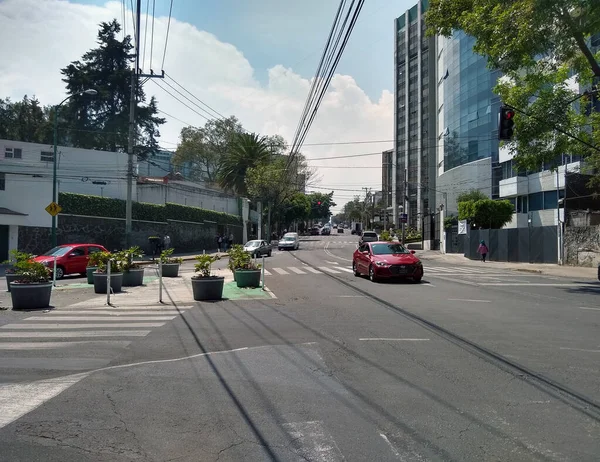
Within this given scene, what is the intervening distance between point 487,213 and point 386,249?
74.6 ft

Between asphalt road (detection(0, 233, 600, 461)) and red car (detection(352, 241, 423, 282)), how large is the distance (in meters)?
7.69

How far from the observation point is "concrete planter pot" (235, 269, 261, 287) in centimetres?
1666

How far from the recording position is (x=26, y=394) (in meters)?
5.82

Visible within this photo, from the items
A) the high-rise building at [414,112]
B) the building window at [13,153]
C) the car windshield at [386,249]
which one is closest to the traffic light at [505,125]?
the car windshield at [386,249]

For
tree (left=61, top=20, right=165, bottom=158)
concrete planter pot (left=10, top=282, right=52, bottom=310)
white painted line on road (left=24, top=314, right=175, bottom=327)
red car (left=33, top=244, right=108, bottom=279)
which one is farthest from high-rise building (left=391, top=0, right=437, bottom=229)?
white painted line on road (left=24, top=314, right=175, bottom=327)

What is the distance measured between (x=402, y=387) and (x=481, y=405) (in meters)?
0.92

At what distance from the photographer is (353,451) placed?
4.29 m

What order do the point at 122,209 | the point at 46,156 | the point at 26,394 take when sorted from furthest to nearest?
the point at 46,156, the point at 122,209, the point at 26,394

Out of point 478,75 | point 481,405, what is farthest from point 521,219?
point 481,405

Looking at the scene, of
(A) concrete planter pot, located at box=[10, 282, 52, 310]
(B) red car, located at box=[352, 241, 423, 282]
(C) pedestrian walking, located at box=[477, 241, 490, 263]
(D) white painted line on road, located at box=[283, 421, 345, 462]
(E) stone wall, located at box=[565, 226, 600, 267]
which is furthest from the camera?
(C) pedestrian walking, located at box=[477, 241, 490, 263]

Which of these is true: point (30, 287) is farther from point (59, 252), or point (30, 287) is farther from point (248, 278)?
point (59, 252)

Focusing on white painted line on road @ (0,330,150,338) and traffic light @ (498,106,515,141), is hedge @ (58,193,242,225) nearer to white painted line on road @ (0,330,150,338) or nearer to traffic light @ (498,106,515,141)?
white painted line on road @ (0,330,150,338)

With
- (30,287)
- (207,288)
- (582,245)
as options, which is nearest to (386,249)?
(207,288)

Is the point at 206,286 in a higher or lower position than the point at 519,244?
lower
